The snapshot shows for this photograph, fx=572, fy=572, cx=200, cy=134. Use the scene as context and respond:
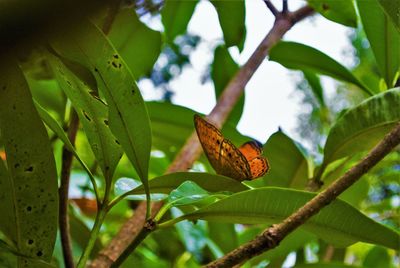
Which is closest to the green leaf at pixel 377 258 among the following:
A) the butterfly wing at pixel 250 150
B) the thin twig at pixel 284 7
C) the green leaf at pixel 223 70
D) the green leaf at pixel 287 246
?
the green leaf at pixel 287 246

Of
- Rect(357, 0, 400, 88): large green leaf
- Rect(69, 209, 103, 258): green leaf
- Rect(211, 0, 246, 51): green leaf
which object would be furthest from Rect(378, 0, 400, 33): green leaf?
Rect(69, 209, 103, 258): green leaf

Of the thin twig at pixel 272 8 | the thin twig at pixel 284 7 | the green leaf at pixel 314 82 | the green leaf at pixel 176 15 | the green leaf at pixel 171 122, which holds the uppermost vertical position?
the green leaf at pixel 176 15

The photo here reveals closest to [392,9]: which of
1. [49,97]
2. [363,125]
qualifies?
[363,125]

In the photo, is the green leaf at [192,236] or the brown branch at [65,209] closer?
the brown branch at [65,209]

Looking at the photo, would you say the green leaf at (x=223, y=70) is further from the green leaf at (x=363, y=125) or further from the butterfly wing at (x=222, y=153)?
the butterfly wing at (x=222, y=153)

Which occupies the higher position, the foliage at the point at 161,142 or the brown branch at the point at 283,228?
the foliage at the point at 161,142

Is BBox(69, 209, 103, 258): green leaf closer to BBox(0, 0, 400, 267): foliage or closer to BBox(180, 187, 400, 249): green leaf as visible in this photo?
BBox(0, 0, 400, 267): foliage
